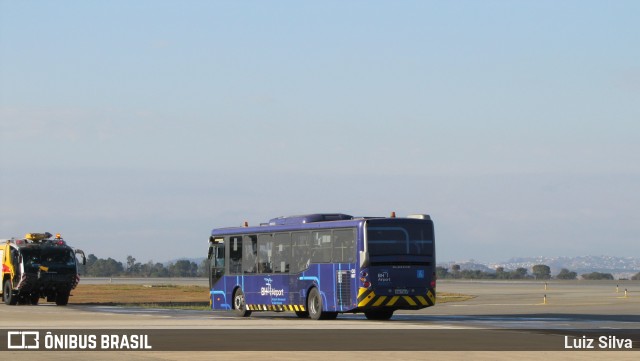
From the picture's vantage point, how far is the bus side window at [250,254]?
44594mm

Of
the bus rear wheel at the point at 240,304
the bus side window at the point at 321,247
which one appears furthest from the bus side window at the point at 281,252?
the bus rear wheel at the point at 240,304

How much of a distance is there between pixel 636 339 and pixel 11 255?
34134 millimetres

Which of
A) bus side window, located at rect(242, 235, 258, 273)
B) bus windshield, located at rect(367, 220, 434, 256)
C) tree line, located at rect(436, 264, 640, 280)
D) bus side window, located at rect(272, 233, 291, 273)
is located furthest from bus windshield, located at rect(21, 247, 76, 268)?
tree line, located at rect(436, 264, 640, 280)

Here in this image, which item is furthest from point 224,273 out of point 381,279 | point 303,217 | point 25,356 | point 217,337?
point 25,356

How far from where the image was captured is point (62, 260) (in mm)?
56094

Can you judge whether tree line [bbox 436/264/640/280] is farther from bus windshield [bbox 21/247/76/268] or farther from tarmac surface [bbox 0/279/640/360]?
tarmac surface [bbox 0/279/640/360]

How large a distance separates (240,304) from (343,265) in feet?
23.5

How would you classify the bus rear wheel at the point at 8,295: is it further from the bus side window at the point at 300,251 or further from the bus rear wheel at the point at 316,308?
the bus rear wheel at the point at 316,308

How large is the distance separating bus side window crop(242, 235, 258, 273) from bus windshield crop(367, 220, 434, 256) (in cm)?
667

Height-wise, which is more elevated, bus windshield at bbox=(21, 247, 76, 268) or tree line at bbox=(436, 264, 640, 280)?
tree line at bbox=(436, 264, 640, 280)

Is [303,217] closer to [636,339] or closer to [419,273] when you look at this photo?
[419,273]

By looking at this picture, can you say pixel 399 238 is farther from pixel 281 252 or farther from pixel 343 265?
pixel 281 252

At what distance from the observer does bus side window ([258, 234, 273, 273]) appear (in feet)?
143

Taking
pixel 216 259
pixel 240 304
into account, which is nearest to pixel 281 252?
pixel 240 304
